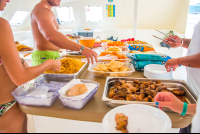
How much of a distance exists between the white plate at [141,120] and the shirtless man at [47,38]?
2.41ft

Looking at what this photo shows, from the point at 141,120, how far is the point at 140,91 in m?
0.36

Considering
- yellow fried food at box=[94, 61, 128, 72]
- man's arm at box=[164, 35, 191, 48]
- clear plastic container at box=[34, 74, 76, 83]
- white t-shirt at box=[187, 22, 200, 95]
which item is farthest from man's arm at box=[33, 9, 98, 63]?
man's arm at box=[164, 35, 191, 48]

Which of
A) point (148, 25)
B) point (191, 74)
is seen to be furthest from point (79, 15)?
point (191, 74)

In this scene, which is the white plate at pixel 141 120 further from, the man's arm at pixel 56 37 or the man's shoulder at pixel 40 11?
the man's shoulder at pixel 40 11

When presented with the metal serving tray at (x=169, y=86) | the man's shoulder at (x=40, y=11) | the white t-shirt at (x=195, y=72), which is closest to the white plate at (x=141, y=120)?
the metal serving tray at (x=169, y=86)

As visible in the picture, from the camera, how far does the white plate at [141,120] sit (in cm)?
54

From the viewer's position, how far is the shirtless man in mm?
1265

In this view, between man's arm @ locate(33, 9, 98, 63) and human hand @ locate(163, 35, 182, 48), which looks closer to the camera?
man's arm @ locate(33, 9, 98, 63)

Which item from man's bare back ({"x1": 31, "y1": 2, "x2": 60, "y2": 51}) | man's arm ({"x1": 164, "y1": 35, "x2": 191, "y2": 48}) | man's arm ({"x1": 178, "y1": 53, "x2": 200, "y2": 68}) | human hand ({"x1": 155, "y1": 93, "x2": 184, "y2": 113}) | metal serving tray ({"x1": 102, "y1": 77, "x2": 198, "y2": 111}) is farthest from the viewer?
man's arm ({"x1": 164, "y1": 35, "x2": 191, "y2": 48})

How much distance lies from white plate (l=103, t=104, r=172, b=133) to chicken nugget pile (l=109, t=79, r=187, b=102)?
0.17 m

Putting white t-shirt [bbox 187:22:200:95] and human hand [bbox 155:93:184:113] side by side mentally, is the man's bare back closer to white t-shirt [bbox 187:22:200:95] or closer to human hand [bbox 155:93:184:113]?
human hand [bbox 155:93:184:113]

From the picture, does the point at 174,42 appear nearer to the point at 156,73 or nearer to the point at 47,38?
the point at 156,73

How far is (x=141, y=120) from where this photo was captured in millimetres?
601

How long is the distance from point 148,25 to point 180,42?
152 inches
